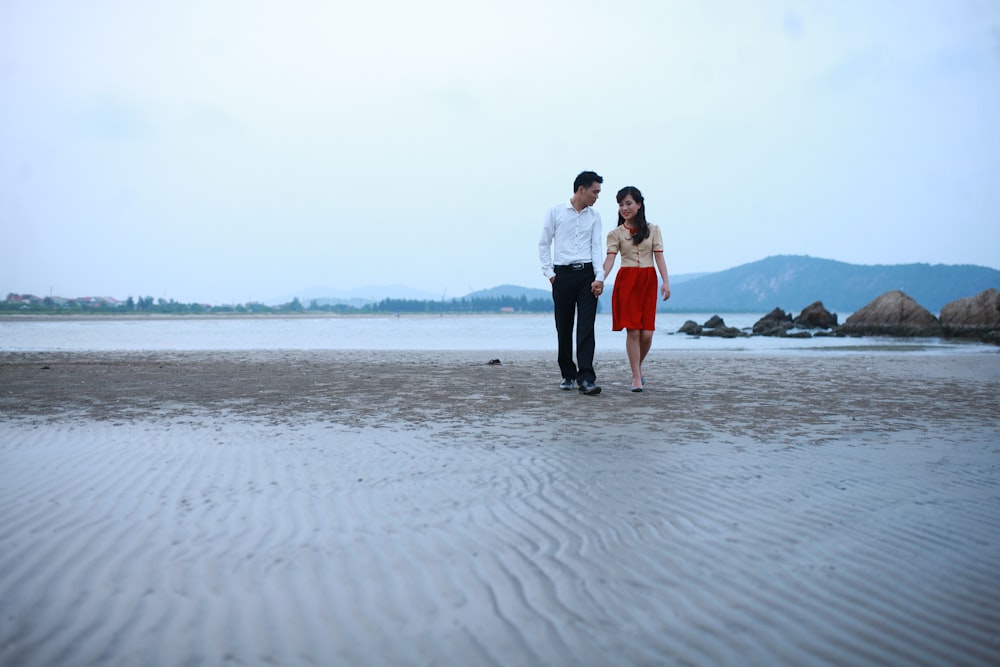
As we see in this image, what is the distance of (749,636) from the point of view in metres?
1.99

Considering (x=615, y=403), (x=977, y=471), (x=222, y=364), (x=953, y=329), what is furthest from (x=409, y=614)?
(x=953, y=329)

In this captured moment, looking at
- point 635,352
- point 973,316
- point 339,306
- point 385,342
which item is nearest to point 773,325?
point 973,316

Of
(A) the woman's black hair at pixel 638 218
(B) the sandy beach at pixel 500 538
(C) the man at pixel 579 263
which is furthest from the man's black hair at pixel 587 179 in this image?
(B) the sandy beach at pixel 500 538

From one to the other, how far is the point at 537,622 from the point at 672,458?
2424 mm

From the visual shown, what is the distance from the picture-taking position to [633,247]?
7.85 metres

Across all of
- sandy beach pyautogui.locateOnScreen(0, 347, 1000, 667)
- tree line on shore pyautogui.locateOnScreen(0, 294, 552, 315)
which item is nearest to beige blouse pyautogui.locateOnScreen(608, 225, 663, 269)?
sandy beach pyautogui.locateOnScreen(0, 347, 1000, 667)

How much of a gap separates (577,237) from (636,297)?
93 cm

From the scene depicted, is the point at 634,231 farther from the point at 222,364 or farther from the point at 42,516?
the point at 222,364

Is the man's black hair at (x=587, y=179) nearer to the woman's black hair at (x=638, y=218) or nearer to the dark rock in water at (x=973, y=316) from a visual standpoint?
the woman's black hair at (x=638, y=218)

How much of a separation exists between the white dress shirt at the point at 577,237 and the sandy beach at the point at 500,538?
7.13 ft

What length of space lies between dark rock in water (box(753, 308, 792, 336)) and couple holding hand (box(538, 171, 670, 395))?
26.0m

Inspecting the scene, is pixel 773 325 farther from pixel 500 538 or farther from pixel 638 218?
pixel 500 538

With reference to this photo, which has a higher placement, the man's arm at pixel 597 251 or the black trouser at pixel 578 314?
the man's arm at pixel 597 251

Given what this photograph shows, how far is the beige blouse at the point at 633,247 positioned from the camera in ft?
25.7
